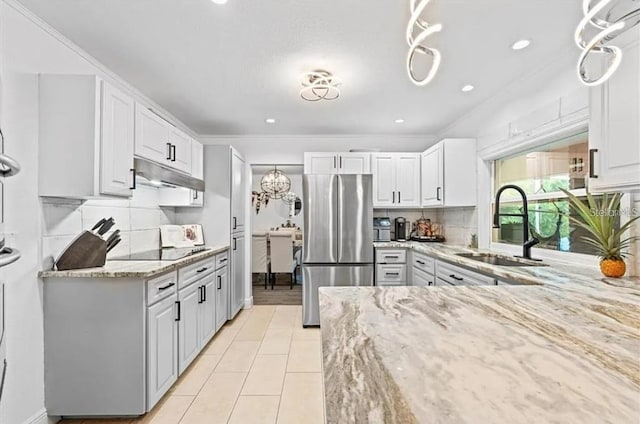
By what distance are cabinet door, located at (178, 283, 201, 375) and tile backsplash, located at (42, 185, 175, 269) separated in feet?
2.48

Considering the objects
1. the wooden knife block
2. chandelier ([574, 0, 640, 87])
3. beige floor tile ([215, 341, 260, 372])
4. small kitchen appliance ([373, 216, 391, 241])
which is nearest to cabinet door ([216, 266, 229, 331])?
beige floor tile ([215, 341, 260, 372])

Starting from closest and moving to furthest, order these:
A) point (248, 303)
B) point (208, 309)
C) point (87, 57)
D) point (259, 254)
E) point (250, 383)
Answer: point (87, 57) < point (250, 383) < point (208, 309) < point (248, 303) < point (259, 254)

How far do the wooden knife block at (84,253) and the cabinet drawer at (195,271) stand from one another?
1.82 feet

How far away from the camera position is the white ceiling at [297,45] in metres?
1.85

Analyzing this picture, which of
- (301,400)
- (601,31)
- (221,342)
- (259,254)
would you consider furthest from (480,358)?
(259,254)

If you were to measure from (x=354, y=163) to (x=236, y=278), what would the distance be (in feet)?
7.07

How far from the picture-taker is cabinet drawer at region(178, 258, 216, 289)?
2568mm

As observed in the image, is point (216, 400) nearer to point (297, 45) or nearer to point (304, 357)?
point (304, 357)

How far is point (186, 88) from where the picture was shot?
9.80 ft

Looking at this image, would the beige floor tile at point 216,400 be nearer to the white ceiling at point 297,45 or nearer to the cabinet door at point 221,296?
the cabinet door at point 221,296

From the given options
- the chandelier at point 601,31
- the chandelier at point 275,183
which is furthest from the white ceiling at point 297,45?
the chandelier at point 275,183

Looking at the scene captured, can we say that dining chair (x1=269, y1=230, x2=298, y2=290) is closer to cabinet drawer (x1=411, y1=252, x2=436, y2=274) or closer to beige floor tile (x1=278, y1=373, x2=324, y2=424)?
cabinet drawer (x1=411, y1=252, x2=436, y2=274)

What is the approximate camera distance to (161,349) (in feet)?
A: 7.23

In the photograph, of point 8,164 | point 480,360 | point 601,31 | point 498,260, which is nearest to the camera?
point 480,360
